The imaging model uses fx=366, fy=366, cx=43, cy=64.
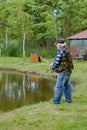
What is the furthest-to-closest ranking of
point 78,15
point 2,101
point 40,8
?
point 40,8 → point 78,15 → point 2,101

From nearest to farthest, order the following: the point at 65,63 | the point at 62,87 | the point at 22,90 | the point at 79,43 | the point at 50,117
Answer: the point at 50,117, the point at 65,63, the point at 62,87, the point at 22,90, the point at 79,43

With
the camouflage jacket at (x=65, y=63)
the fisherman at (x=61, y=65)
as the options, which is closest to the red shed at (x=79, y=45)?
the fisherman at (x=61, y=65)

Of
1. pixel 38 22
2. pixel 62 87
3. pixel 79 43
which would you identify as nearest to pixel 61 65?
pixel 62 87

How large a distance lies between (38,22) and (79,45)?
10.2m

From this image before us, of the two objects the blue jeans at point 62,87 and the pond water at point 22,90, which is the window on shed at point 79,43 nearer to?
the pond water at point 22,90

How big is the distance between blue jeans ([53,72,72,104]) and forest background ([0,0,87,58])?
18.5 metres

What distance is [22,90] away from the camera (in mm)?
13539

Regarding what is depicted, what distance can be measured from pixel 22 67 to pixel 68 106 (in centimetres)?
1217

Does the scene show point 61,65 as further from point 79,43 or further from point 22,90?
point 79,43

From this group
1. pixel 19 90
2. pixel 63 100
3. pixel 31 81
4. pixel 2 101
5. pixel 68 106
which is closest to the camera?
pixel 68 106

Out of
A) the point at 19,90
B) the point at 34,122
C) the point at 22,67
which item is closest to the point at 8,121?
the point at 34,122

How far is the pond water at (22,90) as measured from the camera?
1085 cm

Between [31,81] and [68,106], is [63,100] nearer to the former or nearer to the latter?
[68,106]

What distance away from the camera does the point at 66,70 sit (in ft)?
28.5
